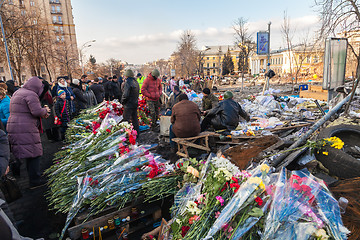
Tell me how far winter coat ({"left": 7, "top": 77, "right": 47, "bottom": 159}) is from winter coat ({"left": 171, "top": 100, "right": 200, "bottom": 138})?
2833mm

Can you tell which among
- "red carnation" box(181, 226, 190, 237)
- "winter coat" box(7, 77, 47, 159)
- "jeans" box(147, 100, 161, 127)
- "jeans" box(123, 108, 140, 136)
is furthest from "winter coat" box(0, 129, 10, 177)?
"jeans" box(147, 100, 161, 127)

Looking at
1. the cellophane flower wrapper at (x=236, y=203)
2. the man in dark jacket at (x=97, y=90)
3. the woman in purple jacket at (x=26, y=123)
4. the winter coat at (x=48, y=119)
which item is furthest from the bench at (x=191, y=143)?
the man in dark jacket at (x=97, y=90)

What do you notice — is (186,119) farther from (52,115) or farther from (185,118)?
(52,115)

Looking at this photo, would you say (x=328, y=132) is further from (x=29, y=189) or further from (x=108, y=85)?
(x=108, y=85)

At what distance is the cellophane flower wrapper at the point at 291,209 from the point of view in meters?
1.68

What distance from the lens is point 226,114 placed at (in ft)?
19.7

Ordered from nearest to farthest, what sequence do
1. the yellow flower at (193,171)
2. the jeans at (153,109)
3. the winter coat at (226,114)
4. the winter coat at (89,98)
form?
the yellow flower at (193,171)
the winter coat at (226,114)
the jeans at (153,109)
the winter coat at (89,98)

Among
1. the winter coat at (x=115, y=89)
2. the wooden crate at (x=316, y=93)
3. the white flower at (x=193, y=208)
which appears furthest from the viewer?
the winter coat at (x=115, y=89)

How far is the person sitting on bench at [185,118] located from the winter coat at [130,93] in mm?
1940

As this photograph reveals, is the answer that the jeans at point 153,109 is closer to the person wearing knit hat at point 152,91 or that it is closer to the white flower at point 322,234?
the person wearing knit hat at point 152,91

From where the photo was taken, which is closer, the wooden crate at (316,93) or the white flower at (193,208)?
the white flower at (193,208)

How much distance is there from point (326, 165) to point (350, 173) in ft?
0.94

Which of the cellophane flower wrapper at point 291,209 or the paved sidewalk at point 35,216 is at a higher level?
the cellophane flower wrapper at point 291,209

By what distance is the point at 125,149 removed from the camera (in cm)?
361
